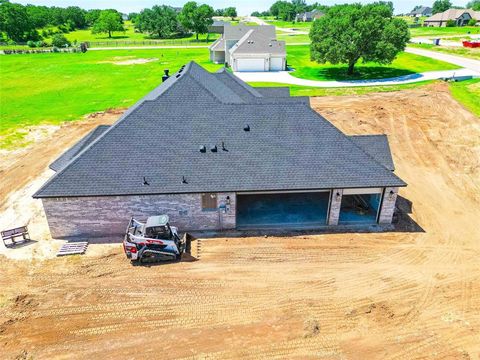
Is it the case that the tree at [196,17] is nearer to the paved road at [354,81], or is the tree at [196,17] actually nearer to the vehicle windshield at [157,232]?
the paved road at [354,81]

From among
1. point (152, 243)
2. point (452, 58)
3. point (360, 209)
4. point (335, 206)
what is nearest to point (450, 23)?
point (452, 58)

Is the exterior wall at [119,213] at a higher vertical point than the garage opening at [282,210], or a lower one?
higher

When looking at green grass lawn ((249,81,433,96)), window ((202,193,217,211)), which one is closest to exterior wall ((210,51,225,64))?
green grass lawn ((249,81,433,96))

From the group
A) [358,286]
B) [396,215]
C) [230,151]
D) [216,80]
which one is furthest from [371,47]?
[358,286]

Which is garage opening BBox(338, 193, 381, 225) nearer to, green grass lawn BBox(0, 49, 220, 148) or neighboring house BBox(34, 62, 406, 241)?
neighboring house BBox(34, 62, 406, 241)

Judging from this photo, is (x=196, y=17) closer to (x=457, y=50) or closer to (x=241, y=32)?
(x=241, y=32)

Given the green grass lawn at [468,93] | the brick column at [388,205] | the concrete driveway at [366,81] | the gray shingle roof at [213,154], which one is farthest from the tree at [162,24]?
the brick column at [388,205]

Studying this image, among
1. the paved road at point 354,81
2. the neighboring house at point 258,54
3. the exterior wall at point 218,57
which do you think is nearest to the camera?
the paved road at point 354,81
